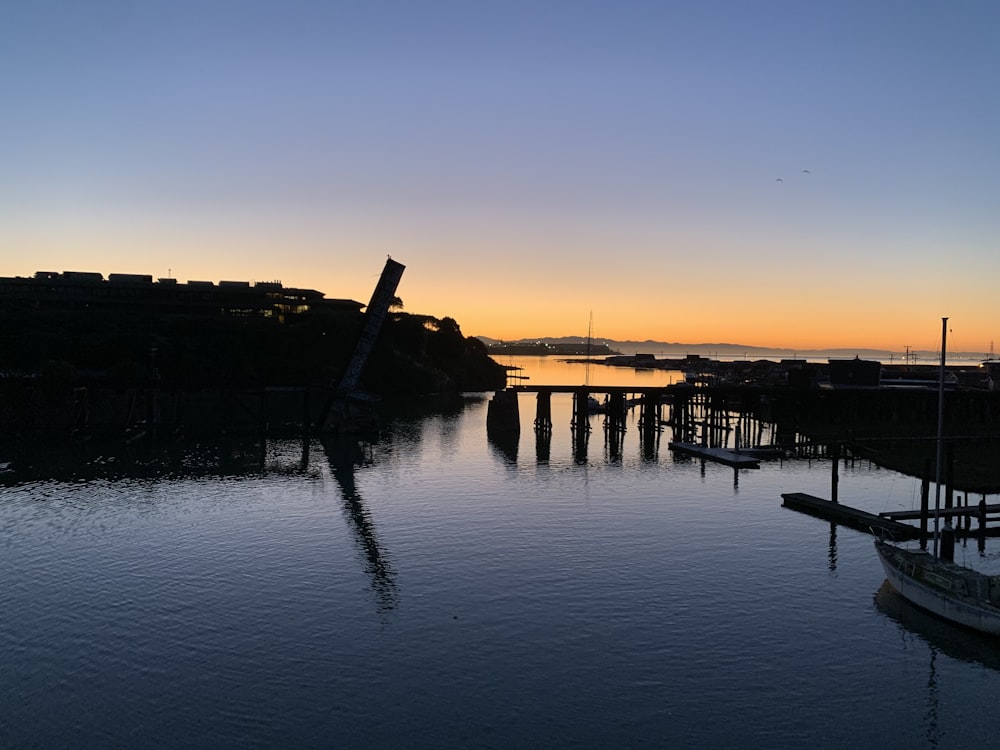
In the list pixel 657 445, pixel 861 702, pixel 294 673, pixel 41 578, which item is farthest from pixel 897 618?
pixel 657 445

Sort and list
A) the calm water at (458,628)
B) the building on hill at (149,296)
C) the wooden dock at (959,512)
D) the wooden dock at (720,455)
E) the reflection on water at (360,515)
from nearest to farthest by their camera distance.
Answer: the calm water at (458,628) < the reflection on water at (360,515) < the wooden dock at (959,512) < the wooden dock at (720,455) < the building on hill at (149,296)

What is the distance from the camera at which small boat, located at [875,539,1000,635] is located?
26547 millimetres

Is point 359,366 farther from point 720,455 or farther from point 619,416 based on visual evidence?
point 720,455

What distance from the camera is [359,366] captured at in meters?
79.4

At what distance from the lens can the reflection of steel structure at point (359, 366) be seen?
258 ft

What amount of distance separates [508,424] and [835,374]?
4949cm

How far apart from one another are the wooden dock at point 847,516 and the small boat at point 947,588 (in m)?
7.06

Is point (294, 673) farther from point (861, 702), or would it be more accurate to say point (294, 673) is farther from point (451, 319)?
point (451, 319)

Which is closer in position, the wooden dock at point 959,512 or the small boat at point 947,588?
the small boat at point 947,588

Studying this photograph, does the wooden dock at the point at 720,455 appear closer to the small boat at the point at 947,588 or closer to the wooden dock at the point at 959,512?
the wooden dock at the point at 959,512

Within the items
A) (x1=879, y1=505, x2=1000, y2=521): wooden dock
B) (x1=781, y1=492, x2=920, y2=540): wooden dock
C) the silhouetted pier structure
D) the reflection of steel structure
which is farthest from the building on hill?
(x1=879, y1=505, x2=1000, y2=521): wooden dock

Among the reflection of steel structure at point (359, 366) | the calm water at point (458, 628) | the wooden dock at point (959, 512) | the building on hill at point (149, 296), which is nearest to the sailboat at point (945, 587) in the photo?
the calm water at point (458, 628)

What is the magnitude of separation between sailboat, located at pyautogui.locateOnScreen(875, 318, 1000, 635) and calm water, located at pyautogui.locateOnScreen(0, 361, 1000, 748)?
2.05 ft

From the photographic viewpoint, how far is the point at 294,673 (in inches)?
909
